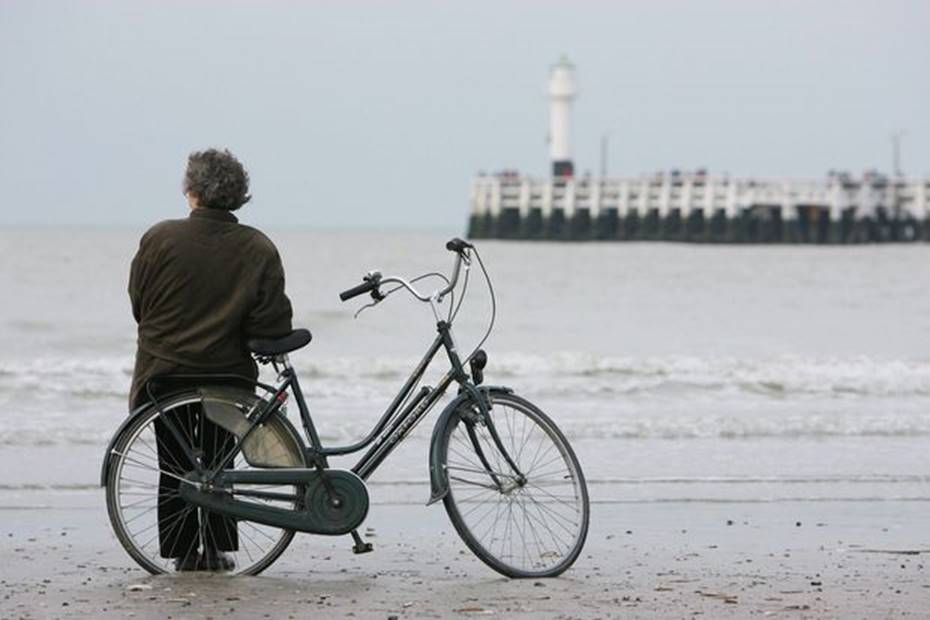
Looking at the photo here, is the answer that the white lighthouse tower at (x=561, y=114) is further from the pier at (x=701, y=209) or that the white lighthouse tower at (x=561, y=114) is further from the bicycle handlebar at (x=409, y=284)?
the bicycle handlebar at (x=409, y=284)

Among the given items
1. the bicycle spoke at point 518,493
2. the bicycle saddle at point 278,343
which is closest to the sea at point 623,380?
the bicycle spoke at point 518,493

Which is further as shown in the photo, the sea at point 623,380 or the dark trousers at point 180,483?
the sea at point 623,380

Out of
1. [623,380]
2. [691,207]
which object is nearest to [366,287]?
[623,380]

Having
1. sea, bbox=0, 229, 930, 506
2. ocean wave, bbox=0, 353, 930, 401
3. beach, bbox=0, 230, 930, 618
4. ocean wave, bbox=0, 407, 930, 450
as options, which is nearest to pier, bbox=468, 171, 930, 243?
sea, bbox=0, 229, 930, 506

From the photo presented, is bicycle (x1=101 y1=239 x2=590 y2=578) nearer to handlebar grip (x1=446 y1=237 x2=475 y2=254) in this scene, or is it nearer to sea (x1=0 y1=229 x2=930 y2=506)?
handlebar grip (x1=446 y1=237 x2=475 y2=254)

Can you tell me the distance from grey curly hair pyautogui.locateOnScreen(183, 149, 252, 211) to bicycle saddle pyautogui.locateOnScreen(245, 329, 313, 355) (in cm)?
42

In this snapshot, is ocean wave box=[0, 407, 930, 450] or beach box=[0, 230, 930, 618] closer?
beach box=[0, 230, 930, 618]

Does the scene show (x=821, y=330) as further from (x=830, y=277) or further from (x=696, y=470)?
(x=830, y=277)

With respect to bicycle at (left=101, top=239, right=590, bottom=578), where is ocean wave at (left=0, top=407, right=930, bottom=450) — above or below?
below

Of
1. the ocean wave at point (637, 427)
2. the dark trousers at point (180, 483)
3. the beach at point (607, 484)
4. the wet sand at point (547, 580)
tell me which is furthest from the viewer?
the ocean wave at point (637, 427)

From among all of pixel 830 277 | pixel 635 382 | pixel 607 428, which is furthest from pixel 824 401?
pixel 830 277

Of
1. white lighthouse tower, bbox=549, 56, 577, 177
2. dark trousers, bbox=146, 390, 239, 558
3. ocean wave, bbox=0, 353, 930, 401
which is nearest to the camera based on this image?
dark trousers, bbox=146, 390, 239, 558

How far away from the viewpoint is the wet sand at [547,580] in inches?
191

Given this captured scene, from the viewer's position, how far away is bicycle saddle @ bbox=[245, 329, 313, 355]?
17.0 ft
